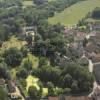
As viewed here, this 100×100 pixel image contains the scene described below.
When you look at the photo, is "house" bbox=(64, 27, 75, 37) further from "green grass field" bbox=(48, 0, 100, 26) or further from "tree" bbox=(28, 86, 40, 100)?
"tree" bbox=(28, 86, 40, 100)

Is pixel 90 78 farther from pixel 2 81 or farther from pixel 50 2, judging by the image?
pixel 50 2

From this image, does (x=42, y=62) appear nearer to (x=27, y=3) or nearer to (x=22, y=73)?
(x=22, y=73)

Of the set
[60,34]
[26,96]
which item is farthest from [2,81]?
[60,34]

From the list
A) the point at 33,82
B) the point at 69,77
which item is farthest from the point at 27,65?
the point at 69,77

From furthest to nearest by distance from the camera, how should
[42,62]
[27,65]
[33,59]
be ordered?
[33,59] < [42,62] < [27,65]

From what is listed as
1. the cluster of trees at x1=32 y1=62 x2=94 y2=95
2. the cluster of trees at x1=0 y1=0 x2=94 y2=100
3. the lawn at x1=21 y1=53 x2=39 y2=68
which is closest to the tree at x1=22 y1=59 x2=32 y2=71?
the cluster of trees at x1=0 y1=0 x2=94 y2=100

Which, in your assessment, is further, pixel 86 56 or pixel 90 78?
pixel 86 56
